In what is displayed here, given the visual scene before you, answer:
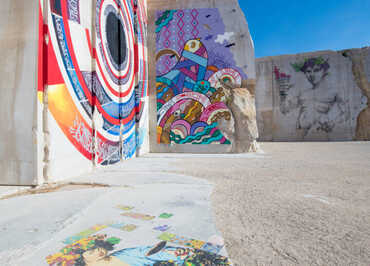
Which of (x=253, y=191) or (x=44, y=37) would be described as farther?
(x=44, y=37)

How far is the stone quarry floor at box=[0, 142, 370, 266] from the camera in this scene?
1.08 meters

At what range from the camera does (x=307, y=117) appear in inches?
419

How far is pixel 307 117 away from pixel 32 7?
35.6ft

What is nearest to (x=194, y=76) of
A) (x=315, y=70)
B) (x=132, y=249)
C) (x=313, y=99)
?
(x=132, y=249)

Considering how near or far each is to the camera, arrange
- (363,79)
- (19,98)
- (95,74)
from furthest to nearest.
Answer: (363,79), (95,74), (19,98)

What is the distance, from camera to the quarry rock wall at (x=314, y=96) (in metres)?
10.0

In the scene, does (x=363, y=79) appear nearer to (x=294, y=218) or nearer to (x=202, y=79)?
(x=202, y=79)

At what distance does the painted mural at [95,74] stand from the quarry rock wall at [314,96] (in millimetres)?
7645

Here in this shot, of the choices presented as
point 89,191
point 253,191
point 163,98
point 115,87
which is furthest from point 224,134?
point 89,191

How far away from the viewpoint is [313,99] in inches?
416

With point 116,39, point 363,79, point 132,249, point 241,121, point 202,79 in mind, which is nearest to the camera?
point 132,249

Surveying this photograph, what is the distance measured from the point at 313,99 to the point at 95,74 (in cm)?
1005

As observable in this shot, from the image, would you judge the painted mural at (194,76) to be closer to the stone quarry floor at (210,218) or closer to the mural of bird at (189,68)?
the mural of bird at (189,68)

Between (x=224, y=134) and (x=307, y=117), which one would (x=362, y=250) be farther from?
(x=307, y=117)
